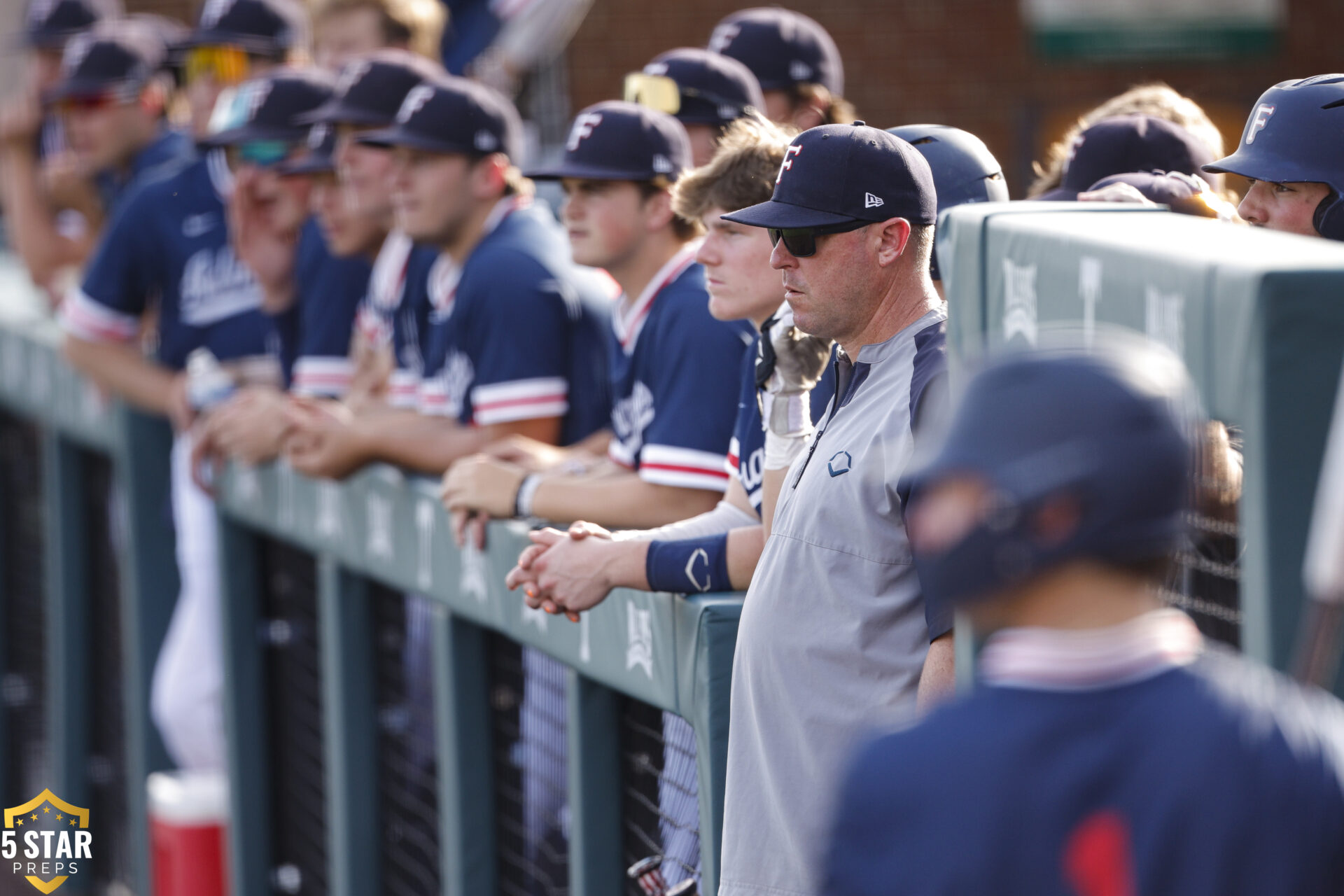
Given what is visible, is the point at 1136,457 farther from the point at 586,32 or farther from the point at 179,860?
the point at 586,32

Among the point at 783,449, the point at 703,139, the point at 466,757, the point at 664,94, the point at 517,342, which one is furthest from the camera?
the point at 703,139

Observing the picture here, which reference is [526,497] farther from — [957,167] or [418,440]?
[957,167]

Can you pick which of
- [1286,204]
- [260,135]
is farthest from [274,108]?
[1286,204]

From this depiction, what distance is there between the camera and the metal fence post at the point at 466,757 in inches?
138

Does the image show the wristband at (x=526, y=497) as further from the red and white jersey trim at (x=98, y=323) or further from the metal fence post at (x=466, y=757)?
the red and white jersey trim at (x=98, y=323)

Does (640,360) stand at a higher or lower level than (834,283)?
lower

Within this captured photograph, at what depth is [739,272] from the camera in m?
2.85

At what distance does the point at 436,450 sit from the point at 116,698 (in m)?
2.79

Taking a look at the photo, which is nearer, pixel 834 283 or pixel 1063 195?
pixel 834 283

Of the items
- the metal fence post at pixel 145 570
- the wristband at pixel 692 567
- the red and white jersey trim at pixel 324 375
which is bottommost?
the metal fence post at pixel 145 570

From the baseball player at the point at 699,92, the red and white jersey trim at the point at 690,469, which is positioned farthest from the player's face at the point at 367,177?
the red and white jersey trim at the point at 690,469

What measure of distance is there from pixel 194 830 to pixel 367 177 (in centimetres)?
193

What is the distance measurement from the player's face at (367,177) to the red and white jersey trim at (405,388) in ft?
1.42

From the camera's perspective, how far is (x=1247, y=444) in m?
1.56
